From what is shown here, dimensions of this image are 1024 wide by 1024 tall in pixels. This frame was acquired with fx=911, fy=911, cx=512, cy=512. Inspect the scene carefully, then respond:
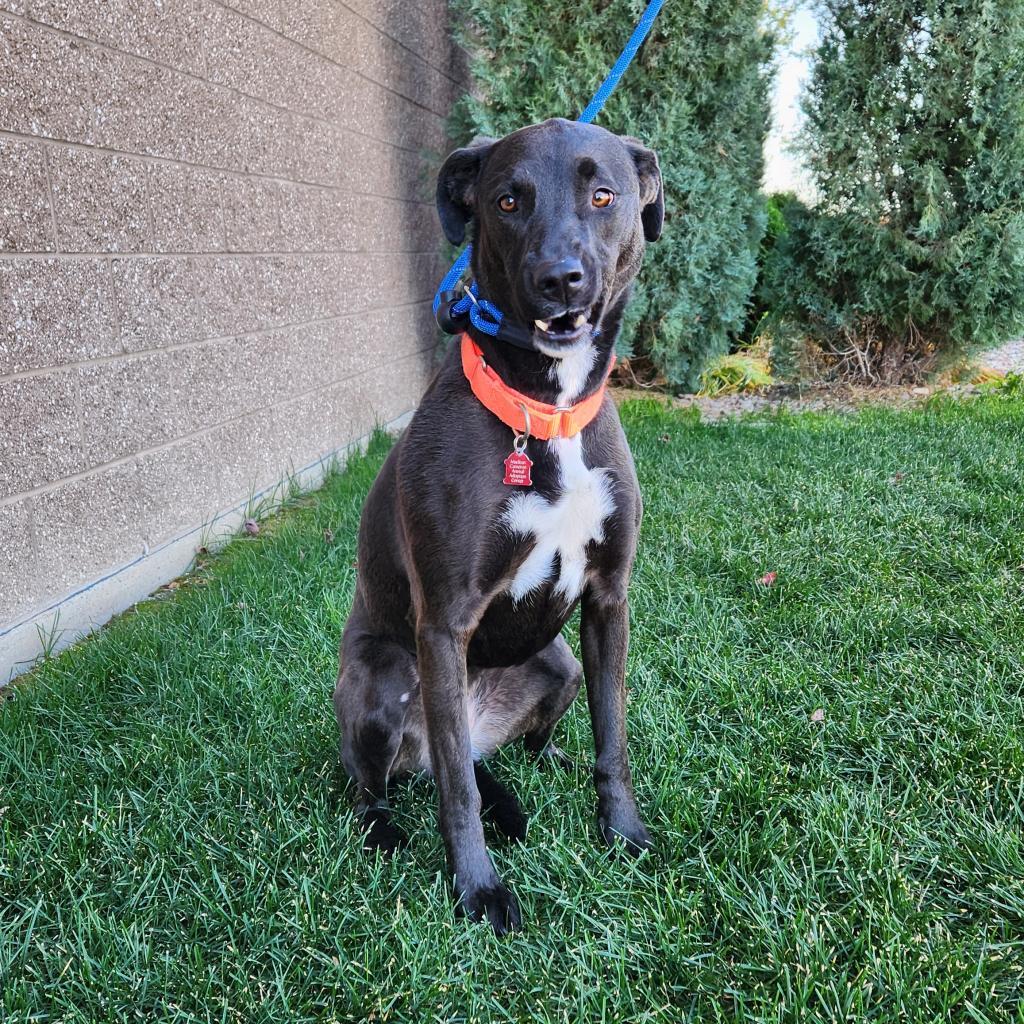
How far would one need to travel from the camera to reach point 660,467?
16.3ft

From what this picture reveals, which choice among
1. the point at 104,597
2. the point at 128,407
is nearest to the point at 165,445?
the point at 128,407

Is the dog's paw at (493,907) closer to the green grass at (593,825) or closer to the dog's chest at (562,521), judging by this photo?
the green grass at (593,825)

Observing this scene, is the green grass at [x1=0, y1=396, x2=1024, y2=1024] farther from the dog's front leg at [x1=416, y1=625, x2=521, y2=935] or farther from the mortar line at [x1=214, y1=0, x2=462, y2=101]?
the mortar line at [x1=214, y1=0, x2=462, y2=101]

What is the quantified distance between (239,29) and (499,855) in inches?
145

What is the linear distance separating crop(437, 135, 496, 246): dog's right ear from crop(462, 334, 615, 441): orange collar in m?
0.35

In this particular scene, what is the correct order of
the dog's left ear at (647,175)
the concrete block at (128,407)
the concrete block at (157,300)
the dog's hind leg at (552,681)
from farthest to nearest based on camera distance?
the concrete block at (157,300) → the concrete block at (128,407) → the dog's hind leg at (552,681) → the dog's left ear at (647,175)

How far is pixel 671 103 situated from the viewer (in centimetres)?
622

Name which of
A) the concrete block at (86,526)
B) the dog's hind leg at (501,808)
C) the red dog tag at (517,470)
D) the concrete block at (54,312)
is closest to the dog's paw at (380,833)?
the dog's hind leg at (501,808)

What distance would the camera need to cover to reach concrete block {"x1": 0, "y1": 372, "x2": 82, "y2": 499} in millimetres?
2797

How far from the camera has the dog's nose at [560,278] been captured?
5.53 ft

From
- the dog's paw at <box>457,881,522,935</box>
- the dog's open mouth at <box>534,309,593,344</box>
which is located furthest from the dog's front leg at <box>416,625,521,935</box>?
the dog's open mouth at <box>534,309,593,344</box>

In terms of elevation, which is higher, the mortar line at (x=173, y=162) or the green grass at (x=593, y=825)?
the mortar line at (x=173, y=162)

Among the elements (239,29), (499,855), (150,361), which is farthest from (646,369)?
(499,855)

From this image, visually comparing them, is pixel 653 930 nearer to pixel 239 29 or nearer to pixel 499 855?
pixel 499 855
